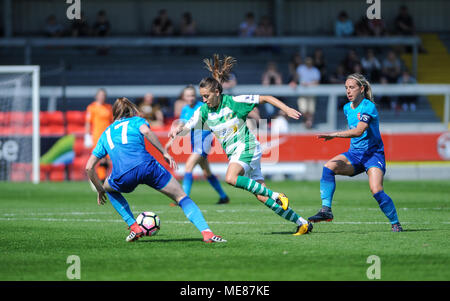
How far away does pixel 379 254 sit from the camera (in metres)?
7.38

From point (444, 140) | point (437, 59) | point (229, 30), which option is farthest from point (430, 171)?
point (229, 30)

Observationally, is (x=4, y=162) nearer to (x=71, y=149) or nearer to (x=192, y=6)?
(x=71, y=149)

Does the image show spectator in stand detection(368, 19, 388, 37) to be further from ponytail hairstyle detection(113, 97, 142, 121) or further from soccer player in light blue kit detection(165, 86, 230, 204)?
ponytail hairstyle detection(113, 97, 142, 121)

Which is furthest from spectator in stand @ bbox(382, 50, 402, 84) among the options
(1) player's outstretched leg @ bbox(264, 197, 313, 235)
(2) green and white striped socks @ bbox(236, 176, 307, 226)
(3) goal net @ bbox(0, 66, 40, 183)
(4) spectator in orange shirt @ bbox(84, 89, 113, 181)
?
(2) green and white striped socks @ bbox(236, 176, 307, 226)

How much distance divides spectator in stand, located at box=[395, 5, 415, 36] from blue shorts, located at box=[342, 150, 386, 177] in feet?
65.7

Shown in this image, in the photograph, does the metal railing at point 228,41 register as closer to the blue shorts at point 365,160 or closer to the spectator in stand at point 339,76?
the spectator in stand at point 339,76

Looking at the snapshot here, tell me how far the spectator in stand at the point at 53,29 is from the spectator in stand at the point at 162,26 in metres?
3.41

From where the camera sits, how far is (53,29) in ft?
90.0

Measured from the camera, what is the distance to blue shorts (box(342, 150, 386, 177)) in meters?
9.33

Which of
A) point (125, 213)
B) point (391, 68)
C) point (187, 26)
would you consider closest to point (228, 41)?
point (187, 26)

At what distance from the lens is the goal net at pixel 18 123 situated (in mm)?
19406

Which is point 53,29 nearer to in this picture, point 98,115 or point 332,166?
point 98,115

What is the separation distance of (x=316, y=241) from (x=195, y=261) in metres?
1.81
